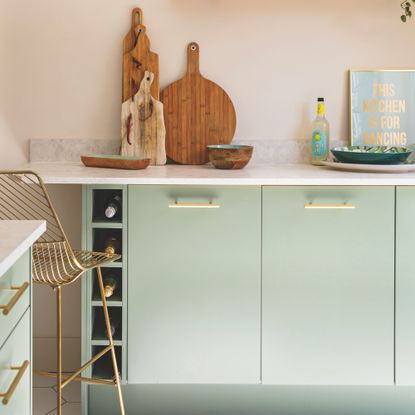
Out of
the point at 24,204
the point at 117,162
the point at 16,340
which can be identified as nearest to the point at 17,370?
the point at 16,340

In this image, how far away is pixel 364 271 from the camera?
2.88m

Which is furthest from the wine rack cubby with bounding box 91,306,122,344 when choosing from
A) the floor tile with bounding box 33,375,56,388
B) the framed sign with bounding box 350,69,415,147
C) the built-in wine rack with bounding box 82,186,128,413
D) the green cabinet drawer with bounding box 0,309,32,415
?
the framed sign with bounding box 350,69,415,147

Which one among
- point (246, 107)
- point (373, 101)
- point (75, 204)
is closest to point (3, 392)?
point (75, 204)

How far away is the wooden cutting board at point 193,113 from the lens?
338 centimetres

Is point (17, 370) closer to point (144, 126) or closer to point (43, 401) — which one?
point (43, 401)

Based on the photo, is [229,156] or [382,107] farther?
[382,107]

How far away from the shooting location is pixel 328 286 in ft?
9.46

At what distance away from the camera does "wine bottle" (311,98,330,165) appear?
3.36 metres

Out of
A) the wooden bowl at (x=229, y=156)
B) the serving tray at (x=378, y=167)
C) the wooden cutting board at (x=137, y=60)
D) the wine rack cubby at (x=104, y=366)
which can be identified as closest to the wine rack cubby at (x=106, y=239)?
the wine rack cubby at (x=104, y=366)

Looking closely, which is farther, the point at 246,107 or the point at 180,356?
the point at 246,107

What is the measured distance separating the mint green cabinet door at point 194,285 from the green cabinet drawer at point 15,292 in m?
1.06

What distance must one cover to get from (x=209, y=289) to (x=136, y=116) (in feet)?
3.10

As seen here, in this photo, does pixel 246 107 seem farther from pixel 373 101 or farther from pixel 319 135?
pixel 373 101

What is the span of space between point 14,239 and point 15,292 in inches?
5.7
